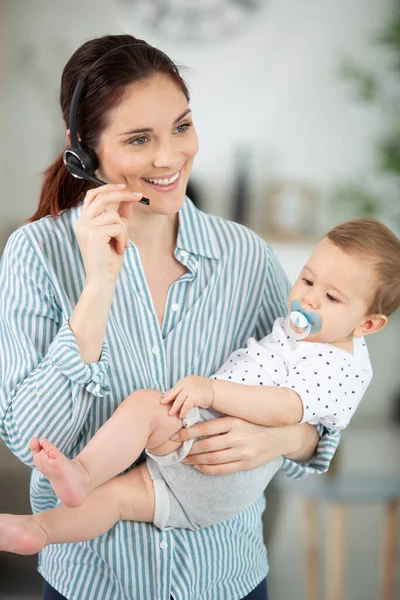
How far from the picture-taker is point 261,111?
308cm

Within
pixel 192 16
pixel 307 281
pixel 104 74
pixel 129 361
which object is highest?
pixel 192 16

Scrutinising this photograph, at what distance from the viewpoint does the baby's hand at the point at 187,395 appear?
4.18ft

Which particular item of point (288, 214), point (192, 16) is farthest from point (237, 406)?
point (192, 16)

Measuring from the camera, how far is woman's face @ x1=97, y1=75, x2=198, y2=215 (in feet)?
4.41

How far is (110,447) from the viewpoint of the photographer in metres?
1.21

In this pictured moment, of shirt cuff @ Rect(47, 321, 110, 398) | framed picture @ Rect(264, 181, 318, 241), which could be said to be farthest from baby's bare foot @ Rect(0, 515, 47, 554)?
framed picture @ Rect(264, 181, 318, 241)

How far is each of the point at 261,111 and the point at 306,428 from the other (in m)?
1.90

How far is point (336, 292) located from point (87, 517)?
61 cm

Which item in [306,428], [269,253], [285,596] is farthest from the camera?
[285,596]

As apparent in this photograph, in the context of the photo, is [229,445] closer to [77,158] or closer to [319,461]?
[319,461]

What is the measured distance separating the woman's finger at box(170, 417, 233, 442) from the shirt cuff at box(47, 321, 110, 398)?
0.16m

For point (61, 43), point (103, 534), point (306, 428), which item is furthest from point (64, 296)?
point (61, 43)

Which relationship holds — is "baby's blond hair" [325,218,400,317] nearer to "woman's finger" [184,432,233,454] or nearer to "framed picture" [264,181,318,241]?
"woman's finger" [184,432,233,454]

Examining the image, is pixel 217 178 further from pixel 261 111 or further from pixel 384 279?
pixel 384 279
